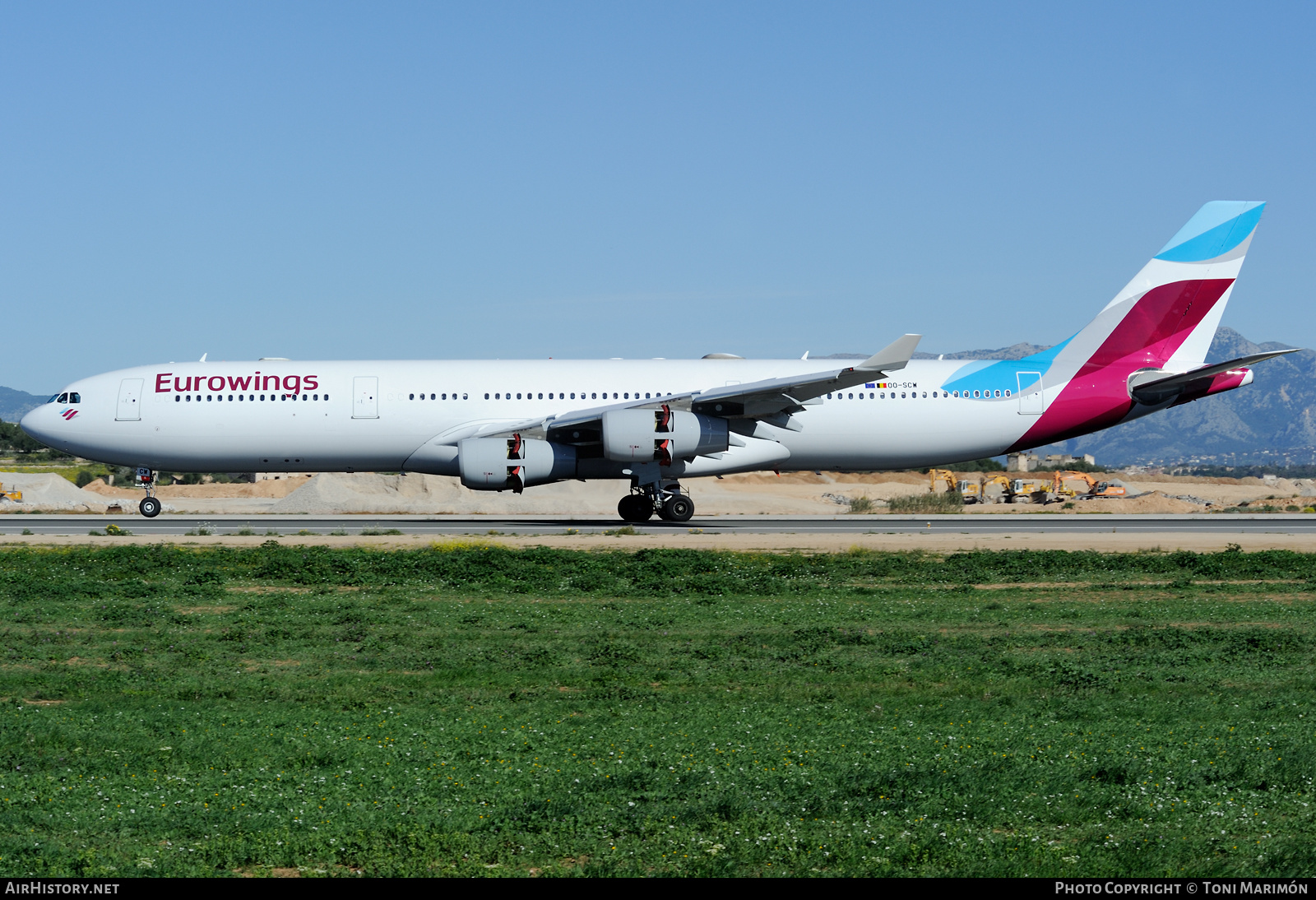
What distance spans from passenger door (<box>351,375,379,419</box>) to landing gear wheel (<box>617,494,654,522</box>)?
6.66 metres

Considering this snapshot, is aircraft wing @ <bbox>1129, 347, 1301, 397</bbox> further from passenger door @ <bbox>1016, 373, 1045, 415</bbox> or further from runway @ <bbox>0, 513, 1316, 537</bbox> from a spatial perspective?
runway @ <bbox>0, 513, 1316, 537</bbox>

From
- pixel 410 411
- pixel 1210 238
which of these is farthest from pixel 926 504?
pixel 410 411

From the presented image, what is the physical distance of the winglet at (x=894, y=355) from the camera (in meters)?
25.7

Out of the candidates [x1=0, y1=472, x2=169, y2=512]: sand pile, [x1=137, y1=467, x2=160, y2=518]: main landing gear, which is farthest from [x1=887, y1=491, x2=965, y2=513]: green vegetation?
[x1=0, y1=472, x2=169, y2=512]: sand pile

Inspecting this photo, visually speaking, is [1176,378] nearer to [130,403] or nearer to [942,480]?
[942,480]

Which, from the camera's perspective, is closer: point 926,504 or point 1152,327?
point 1152,327

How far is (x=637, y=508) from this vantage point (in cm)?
3081

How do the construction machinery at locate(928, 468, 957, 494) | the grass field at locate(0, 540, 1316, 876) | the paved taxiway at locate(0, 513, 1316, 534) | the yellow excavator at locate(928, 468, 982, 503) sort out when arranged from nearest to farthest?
the grass field at locate(0, 540, 1316, 876) → the paved taxiway at locate(0, 513, 1316, 534) → the construction machinery at locate(928, 468, 957, 494) → the yellow excavator at locate(928, 468, 982, 503)

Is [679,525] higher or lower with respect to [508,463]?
lower

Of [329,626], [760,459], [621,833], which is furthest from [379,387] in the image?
[621,833]

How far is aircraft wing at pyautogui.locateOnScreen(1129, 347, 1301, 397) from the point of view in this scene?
95.9ft

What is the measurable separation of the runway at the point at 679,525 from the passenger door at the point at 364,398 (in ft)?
9.37

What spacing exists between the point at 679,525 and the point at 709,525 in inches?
38.1
